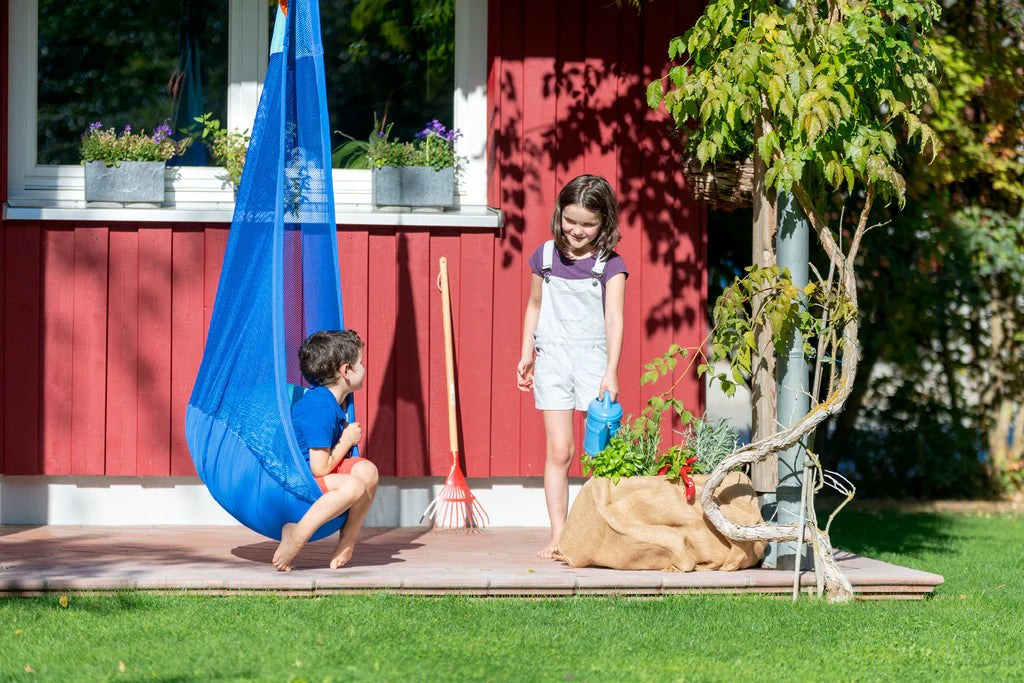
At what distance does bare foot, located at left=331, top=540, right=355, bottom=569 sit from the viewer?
3.99 m

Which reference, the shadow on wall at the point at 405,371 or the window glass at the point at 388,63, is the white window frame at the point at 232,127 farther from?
the shadow on wall at the point at 405,371

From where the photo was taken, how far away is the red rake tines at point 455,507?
5289 millimetres

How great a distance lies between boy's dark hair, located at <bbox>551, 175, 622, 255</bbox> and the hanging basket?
21.5 inches

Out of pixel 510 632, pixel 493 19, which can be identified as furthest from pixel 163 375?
pixel 510 632

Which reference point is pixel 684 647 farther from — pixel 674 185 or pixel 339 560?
pixel 674 185

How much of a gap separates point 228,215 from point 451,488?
1.49m

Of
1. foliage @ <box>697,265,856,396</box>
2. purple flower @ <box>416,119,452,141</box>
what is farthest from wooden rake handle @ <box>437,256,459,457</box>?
foliage @ <box>697,265,856,396</box>

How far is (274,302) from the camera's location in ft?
12.7

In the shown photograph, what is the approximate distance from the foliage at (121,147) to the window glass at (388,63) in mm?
752

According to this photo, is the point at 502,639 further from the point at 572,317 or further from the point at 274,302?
the point at 572,317

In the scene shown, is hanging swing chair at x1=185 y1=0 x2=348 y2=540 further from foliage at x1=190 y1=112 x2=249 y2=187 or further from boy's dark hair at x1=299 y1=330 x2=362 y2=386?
foliage at x1=190 y1=112 x2=249 y2=187

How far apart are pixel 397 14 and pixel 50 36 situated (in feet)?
4.96

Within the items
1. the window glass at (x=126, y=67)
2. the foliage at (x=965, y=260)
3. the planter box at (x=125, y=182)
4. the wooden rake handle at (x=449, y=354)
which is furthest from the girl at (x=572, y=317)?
the foliage at (x=965, y=260)

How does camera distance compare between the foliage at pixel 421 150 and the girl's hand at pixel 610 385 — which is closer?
the girl's hand at pixel 610 385
